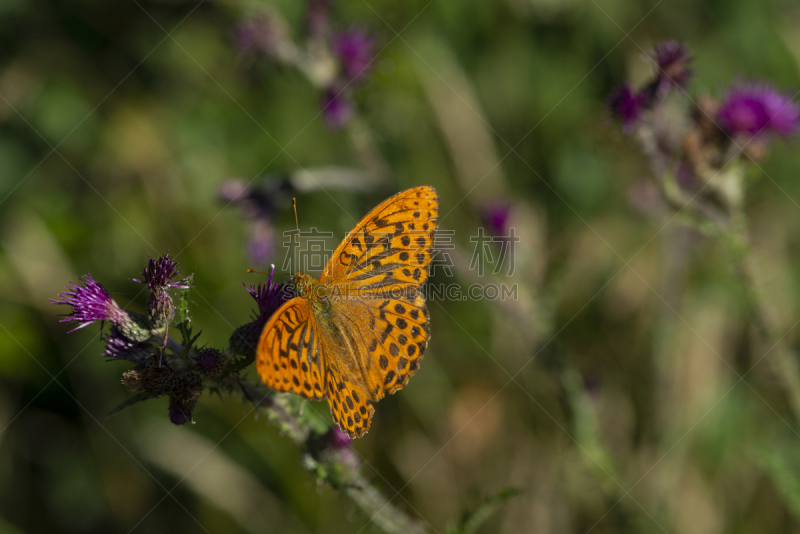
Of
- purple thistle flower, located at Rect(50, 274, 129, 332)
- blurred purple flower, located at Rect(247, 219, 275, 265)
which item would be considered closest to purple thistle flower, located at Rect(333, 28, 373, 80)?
blurred purple flower, located at Rect(247, 219, 275, 265)

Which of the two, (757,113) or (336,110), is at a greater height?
(757,113)

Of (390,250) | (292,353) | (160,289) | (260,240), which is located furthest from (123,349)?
(260,240)

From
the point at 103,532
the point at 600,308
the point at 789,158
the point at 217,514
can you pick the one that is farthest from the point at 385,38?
the point at 103,532

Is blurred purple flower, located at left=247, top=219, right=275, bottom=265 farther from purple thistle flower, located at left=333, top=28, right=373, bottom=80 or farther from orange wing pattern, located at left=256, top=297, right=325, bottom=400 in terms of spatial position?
orange wing pattern, located at left=256, top=297, right=325, bottom=400

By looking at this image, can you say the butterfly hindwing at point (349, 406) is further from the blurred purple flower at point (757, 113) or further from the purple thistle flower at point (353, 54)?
the blurred purple flower at point (757, 113)

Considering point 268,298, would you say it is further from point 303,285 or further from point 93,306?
point 93,306

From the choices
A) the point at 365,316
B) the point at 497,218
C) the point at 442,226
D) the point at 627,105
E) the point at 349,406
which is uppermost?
the point at 627,105

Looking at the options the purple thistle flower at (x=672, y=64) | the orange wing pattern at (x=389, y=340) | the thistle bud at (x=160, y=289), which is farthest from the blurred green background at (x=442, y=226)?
the thistle bud at (x=160, y=289)
